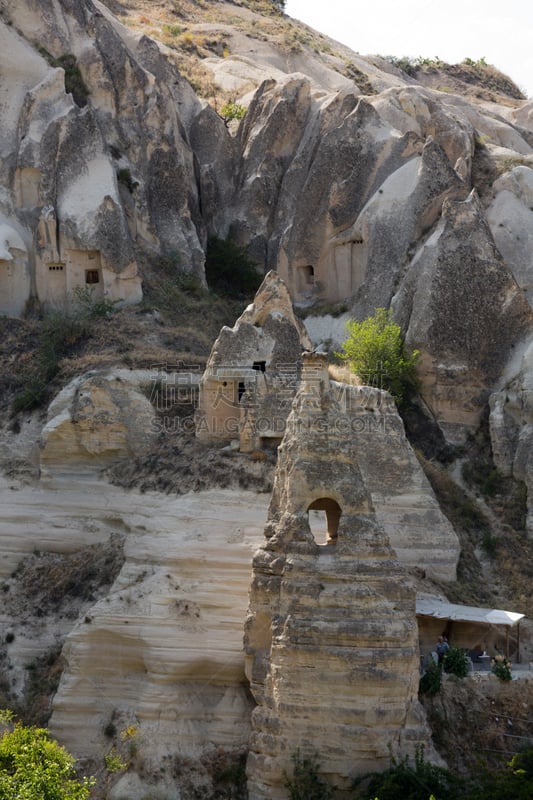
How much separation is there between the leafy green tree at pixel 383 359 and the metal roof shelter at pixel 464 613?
827cm

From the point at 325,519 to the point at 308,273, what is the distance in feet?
55.4

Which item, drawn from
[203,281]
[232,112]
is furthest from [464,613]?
[232,112]

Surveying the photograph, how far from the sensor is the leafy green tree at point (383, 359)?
34094 millimetres

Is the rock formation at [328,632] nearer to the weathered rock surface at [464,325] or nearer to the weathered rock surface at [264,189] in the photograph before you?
the weathered rock surface at [464,325]

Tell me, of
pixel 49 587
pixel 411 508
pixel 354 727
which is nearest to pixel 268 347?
pixel 411 508

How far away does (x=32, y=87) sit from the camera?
40.3 meters

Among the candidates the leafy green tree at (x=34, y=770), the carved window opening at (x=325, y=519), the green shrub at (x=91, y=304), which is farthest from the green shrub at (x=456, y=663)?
the green shrub at (x=91, y=304)

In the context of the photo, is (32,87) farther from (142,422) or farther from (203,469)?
(203,469)

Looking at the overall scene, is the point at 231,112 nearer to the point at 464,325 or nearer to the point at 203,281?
the point at 203,281

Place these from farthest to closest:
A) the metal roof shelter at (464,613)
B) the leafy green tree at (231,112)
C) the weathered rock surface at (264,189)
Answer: the leafy green tree at (231,112)
the weathered rock surface at (264,189)
the metal roof shelter at (464,613)

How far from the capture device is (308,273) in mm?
41938

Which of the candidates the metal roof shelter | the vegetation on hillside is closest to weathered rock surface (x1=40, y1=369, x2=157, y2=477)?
the metal roof shelter

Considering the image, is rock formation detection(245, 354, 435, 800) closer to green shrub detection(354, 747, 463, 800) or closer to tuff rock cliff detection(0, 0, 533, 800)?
tuff rock cliff detection(0, 0, 533, 800)

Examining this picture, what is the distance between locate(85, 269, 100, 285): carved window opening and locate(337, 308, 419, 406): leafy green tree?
8.16m
